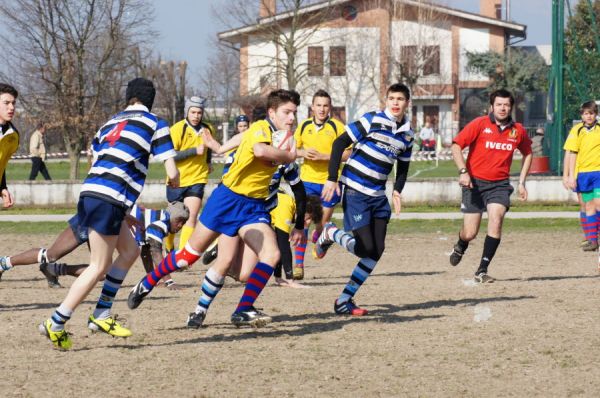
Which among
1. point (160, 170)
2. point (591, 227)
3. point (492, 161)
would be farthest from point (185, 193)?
point (160, 170)

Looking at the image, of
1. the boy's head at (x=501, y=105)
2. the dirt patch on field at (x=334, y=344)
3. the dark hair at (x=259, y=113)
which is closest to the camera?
the dirt patch on field at (x=334, y=344)

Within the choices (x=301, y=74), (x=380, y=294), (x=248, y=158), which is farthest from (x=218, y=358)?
(x=301, y=74)

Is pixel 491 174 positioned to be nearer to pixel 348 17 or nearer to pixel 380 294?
pixel 380 294

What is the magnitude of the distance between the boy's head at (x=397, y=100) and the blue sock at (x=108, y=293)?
291 centimetres

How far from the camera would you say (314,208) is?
12367 millimetres

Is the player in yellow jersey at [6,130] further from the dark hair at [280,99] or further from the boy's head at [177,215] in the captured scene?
the dark hair at [280,99]

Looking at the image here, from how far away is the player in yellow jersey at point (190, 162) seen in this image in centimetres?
1348

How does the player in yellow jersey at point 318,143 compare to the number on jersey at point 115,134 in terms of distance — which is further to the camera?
the player in yellow jersey at point 318,143

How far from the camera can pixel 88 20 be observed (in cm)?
3180

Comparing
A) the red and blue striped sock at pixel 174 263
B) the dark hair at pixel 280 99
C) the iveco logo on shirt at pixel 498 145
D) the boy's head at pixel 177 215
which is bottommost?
the red and blue striped sock at pixel 174 263

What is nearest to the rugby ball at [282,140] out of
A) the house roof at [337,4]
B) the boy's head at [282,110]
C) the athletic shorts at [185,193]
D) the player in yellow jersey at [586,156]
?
the boy's head at [282,110]

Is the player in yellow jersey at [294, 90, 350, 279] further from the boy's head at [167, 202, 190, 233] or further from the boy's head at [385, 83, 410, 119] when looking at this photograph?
the boy's head at [385, 83, 410, 119]

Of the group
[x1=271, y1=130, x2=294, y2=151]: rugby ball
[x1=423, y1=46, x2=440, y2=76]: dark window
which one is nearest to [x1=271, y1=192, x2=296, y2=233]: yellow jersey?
[x1=271, y1=130, x2=294, y2=151]: rugby ball

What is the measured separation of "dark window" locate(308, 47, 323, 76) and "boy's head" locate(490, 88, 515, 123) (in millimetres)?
43193
